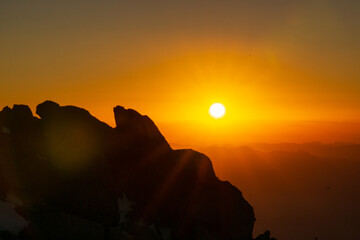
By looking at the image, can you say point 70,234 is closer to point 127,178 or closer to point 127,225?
point 127,225

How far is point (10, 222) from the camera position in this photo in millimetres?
41156

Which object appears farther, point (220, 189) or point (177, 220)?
point (220, 189)

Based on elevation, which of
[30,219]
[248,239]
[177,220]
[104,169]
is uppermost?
[104,169]

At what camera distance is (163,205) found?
56062mm

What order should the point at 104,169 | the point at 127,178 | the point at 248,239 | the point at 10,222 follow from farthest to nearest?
the point at 248,239 < the point at 127,178 < the point at 104,169 < the point at 10,222

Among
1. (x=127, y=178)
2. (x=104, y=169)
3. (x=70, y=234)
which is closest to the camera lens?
(x=70, y=234)

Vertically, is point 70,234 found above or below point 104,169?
below

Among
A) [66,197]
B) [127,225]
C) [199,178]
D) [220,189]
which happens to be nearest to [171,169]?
[199,178]

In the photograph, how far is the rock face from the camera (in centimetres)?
4744

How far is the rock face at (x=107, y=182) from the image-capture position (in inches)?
1868

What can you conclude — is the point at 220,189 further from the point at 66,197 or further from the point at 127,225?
the point at 66,197

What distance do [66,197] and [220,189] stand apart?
23214 millimetres

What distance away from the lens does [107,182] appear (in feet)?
170

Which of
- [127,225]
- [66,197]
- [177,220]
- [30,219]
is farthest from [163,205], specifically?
[30,219]
